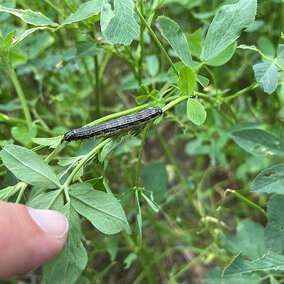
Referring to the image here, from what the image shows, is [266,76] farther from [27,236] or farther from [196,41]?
[27,236]

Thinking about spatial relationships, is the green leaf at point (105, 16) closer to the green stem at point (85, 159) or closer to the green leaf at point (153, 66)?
the green stem at point (85, 159)

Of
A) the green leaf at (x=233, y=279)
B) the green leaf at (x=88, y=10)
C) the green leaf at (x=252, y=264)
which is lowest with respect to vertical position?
the green leaf at (x=233, y=279)

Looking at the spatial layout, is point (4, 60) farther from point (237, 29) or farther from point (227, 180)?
point (227, 180)

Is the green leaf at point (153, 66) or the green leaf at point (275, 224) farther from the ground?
the green leaf at point (153, 66)

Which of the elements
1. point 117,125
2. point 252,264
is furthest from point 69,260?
point 252,264

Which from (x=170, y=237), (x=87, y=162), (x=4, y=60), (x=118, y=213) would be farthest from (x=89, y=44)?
(x=170, y=237)

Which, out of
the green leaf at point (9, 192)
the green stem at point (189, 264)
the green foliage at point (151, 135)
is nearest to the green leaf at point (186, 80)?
the green foliage at point (151, 135)
